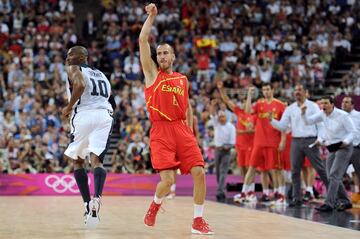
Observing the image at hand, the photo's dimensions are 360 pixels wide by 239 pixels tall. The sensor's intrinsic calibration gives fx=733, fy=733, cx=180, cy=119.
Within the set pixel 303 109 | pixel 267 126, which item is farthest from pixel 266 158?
pixel 303 109

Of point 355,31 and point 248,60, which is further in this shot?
point 355,31

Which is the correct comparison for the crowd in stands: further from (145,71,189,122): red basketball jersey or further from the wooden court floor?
(145,71,189,122): red basketball jersey

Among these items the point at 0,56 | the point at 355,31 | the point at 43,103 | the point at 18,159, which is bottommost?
the point at 18,159

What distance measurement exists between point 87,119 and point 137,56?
45.4ft

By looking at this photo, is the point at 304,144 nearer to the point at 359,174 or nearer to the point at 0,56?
the point at 359,174

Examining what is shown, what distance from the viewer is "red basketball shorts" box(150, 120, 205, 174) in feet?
25.6

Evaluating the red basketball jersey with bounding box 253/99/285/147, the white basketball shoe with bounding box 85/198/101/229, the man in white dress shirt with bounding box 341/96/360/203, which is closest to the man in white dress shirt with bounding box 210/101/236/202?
the red basketball jersey with bounding box 253/99/285/147

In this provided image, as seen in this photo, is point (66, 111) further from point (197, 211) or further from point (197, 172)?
point (197, 211)

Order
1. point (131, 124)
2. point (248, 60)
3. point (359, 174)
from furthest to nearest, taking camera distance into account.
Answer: point (248, 60), point (131, 124), point (359, 174)

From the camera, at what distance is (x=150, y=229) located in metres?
8.05

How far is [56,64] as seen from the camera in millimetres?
20844

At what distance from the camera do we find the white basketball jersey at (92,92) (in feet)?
28.8

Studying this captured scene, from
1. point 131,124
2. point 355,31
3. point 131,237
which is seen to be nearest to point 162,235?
point 131,237

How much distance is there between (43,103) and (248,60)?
6.97m
